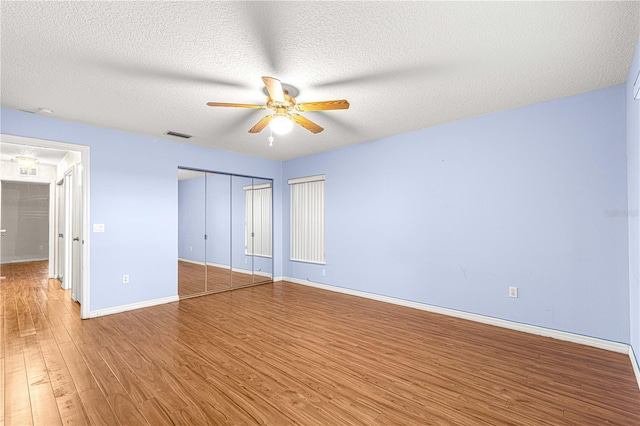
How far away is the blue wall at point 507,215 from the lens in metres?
2.90

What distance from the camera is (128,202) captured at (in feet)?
14.1

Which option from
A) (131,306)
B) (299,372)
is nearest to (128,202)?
(131,306)

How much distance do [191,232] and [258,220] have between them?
53.6 inches

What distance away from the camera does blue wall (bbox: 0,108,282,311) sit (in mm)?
3910

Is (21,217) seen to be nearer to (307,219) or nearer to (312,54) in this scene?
(307,219)

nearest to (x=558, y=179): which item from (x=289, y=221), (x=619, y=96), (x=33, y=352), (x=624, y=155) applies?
(x=624, y=155)

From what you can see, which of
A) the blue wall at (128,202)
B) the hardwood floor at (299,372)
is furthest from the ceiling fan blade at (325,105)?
the blue wall at (128,202)

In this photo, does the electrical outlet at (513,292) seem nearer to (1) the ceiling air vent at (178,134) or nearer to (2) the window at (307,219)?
(2) the window at (307,219)

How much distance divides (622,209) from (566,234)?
0.49 metres

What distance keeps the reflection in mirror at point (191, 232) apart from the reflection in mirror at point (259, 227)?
95 centimetres

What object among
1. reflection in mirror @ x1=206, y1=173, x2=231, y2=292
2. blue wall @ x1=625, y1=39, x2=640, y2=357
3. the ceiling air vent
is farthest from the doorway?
→ blue wall @ x1=625, y1=39, x2=640, y2=357

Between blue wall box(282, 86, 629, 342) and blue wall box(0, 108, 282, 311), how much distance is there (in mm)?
3033

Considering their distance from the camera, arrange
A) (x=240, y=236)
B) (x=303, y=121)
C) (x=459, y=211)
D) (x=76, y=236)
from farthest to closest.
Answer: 1. (x=240, y=236)
2. (x=76, y=236)
3. (x=459, y=211)
4. (x=303, y=121)

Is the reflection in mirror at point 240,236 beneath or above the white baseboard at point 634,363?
above
